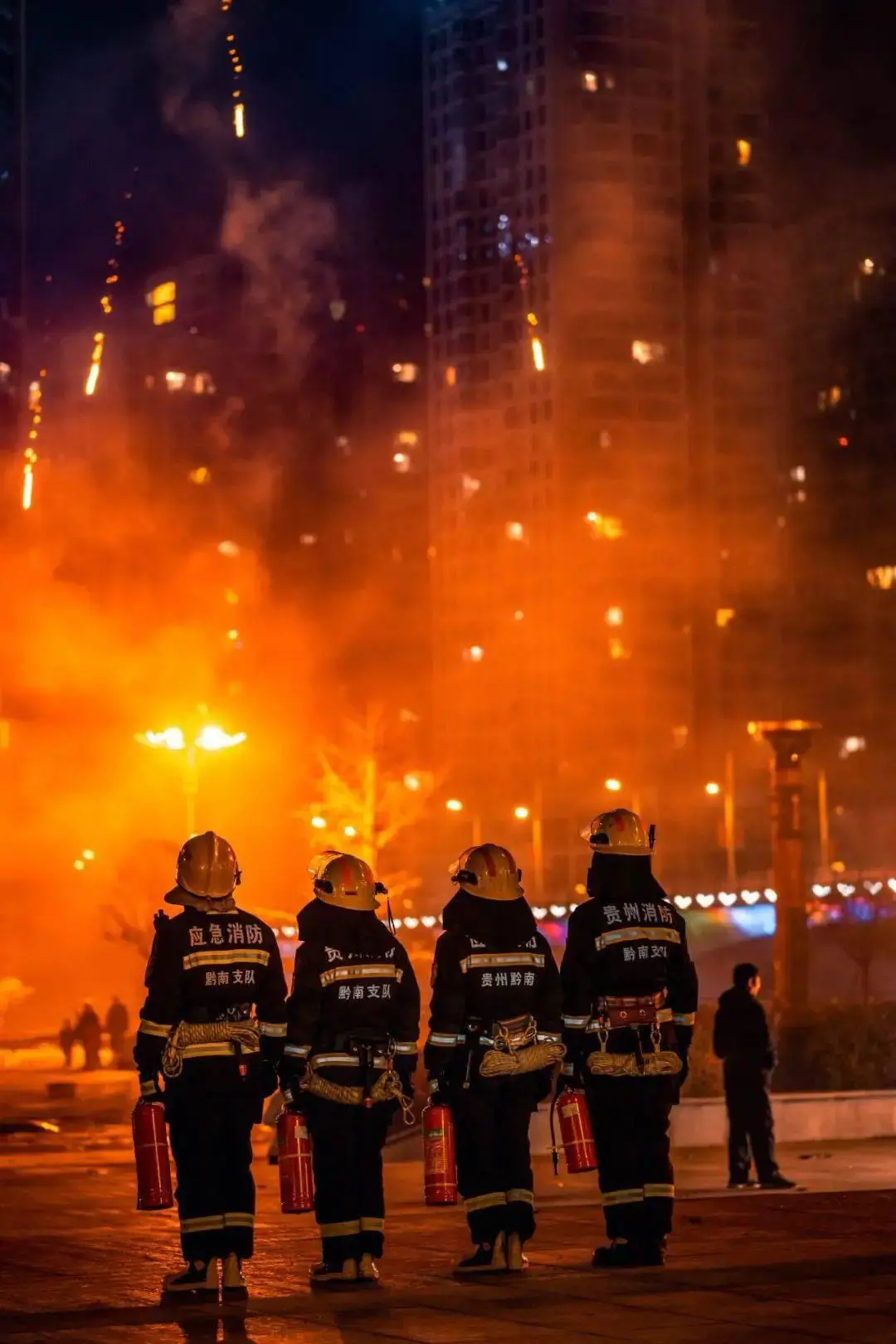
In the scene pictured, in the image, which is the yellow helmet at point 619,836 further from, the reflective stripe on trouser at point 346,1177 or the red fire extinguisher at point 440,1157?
the reflective stripe on trouser at point 346,1177

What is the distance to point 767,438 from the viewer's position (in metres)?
91.8

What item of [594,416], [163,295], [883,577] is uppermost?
[163,295]

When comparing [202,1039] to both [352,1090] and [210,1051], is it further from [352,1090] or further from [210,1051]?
[352,1090]

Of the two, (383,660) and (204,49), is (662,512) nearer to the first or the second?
(383,660)

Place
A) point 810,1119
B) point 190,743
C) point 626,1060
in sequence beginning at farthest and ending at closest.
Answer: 1. point 190,743
2. point 810,1119
3. point 626,1060

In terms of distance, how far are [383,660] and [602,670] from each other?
9304 mm

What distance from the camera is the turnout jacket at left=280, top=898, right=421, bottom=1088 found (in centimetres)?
860

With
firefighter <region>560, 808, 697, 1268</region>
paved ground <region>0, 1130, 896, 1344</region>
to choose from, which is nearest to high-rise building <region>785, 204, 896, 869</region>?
paved ground <region>0, 1130, 896, 1344</region>

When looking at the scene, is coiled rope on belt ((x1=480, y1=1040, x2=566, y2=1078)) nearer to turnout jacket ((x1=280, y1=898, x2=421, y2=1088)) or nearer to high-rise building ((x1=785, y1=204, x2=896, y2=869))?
turnout jacket ((x1=280, y1=898, x2=421, y2=1088))

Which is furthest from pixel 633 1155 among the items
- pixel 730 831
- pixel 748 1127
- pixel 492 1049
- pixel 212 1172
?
pixel 730 831

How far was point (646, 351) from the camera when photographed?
8681cm

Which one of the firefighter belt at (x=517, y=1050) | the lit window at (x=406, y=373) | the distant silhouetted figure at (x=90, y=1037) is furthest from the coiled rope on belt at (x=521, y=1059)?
the lit window at (x=406, y=373)

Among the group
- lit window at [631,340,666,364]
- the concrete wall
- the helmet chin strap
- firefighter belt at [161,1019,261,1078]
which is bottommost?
the concrete wall

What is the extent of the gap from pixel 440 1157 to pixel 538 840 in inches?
2685
